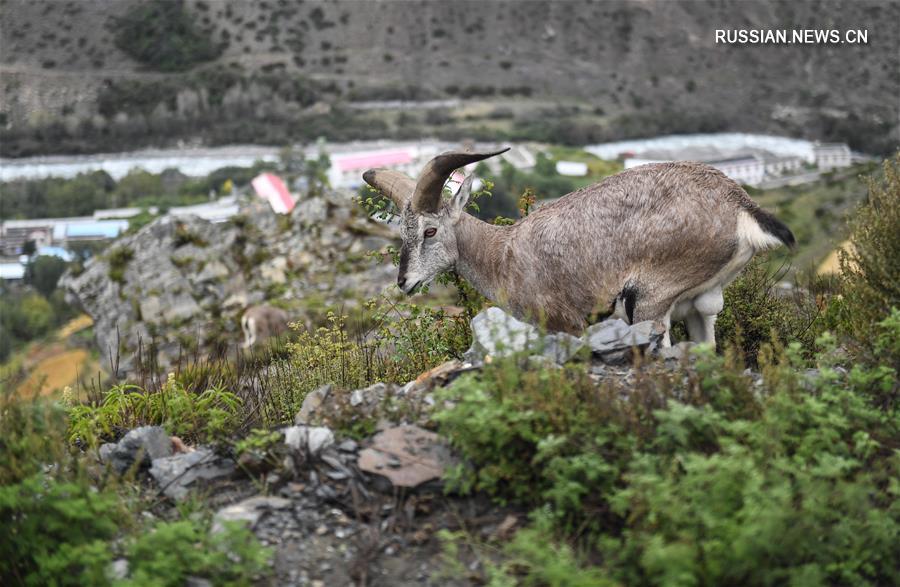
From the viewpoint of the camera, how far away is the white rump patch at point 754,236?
7938mm

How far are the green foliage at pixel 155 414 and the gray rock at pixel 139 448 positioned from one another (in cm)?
47

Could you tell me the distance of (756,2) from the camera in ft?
375

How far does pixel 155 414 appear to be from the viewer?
843 centimetres

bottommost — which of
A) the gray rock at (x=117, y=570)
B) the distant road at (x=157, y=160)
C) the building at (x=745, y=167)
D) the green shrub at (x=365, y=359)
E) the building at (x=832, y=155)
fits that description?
the distant road at (x=157, y=160)

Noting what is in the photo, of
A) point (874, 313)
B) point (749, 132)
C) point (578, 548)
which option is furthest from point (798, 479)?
point (749, 132)

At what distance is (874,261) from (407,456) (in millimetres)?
4213

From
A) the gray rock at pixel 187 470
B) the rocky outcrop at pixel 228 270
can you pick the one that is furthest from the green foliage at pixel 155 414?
the rocky outcrop at pixel 228 270

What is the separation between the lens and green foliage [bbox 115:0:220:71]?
348ft

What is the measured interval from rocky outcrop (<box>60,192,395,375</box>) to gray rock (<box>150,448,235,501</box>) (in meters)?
18.6

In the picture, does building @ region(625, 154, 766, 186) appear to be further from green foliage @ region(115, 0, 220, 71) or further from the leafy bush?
the leafy bush

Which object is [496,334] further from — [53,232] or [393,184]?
[53,232]

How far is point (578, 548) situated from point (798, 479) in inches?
49.3

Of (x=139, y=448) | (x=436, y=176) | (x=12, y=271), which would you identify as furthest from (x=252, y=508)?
(x=12, y=271)

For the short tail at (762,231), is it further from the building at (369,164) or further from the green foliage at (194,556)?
the building at (369,164)
